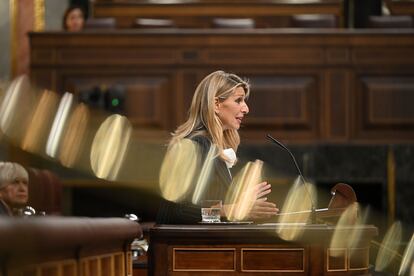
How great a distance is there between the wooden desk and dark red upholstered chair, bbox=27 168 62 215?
6.86 feet

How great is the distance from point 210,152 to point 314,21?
385 centimetres

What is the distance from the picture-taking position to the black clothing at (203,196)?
2.83 meters

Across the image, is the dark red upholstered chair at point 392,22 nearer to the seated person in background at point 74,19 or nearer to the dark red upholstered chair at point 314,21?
the dark red upholstered chair at point 314,21

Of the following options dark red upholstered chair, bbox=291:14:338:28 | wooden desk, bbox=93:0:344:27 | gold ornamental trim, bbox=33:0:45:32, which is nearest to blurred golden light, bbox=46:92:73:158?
gold ornamental trim, bbox=33:0:45:32

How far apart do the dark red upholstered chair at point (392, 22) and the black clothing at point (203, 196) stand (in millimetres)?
3852

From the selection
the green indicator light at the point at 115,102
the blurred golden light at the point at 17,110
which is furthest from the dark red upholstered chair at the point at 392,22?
the blurred golden light at the point at 17,110

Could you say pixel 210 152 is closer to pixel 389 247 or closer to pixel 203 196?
pixel 203 196

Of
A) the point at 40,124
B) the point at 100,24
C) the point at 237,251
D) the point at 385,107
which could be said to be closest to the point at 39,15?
the point at 100,24

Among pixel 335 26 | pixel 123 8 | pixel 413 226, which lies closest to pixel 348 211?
pixel 413 226

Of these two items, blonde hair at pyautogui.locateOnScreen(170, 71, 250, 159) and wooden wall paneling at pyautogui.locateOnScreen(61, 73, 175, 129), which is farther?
wooden wall paneling at pyautogui.locateOnScreen(61, 73, 175, 129)

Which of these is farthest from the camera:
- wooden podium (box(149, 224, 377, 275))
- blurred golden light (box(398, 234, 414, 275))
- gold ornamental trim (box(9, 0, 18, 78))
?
gold ornamental trim (box(9, 0, 18, 78))

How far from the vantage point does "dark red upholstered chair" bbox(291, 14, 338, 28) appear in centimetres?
658

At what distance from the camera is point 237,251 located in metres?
2.61

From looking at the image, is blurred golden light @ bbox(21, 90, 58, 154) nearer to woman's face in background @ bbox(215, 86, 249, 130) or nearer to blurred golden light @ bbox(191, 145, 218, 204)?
woman's face in background @ bbox(215, 86, 249, 130)
